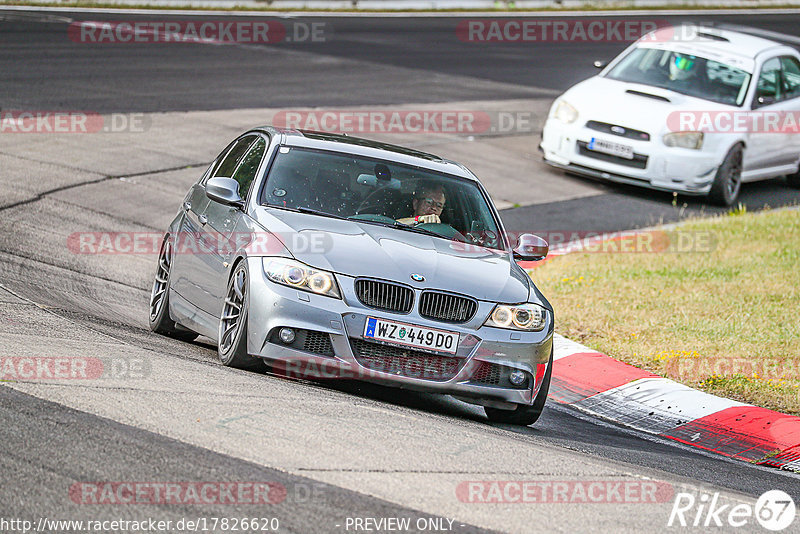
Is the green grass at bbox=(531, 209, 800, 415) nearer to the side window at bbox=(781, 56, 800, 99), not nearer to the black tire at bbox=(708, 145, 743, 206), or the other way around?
the black tire at bbox=(708, 145, 743, 206)

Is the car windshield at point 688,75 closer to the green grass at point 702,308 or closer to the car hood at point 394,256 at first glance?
the green grass at point 702,308

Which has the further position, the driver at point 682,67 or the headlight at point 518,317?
the driver at point 682,67

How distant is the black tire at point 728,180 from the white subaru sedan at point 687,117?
14 mm

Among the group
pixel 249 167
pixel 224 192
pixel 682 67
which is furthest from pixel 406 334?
pixel 682 67

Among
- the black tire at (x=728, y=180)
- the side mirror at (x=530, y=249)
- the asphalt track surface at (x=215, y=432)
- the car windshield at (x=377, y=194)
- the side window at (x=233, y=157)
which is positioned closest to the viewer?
the asphalt track surface at (x=215, y=432)

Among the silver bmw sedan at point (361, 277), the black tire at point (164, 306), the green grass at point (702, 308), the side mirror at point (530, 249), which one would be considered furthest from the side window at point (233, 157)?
the green grass at point (702, 308)

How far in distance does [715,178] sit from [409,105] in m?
6.04

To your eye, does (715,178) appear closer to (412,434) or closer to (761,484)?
(761,484)

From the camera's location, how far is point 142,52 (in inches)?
878

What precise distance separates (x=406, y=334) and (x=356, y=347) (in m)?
0.29

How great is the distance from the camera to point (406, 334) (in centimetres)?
692

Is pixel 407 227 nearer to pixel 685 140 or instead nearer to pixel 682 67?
pixel 685 140

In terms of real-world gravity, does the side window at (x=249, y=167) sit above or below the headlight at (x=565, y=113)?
above

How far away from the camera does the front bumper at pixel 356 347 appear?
689cm
